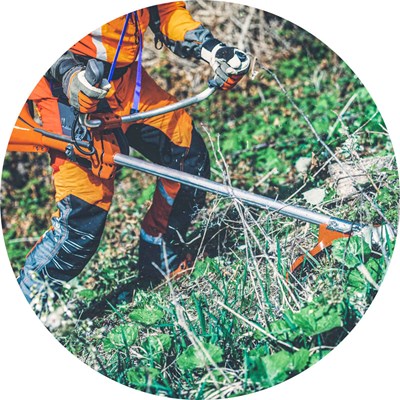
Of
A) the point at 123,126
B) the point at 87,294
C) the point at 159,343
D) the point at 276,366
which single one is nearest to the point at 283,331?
the point at 276,366

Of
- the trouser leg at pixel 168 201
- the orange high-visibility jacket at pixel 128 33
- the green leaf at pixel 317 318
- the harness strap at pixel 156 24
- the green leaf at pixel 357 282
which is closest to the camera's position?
the green leaf at pixel 317 318

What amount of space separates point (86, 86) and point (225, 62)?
619mm

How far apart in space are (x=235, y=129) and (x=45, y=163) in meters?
1.12

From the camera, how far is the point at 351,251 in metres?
3.56

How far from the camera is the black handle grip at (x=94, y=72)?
3.46 metres

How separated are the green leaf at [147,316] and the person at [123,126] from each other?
0.28 meters

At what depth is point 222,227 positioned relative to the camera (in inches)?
156

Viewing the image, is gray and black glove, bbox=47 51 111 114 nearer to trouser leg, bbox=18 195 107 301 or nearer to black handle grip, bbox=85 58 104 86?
black handle grip, bbox=85 58 104 86

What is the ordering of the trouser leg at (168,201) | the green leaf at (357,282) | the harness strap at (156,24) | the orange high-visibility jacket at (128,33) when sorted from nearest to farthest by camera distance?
1. the green leaf at (357,282)
2. the orange high-visibility jacket at (128,33)
3. the harness strap at (156,24)
4. the trouser leg at (168,201)

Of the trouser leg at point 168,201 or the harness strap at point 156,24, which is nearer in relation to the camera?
the harness strap at point 156,24

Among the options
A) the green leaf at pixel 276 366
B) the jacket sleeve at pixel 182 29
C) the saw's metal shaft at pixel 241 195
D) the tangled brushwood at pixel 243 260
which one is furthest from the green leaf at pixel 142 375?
the jacket sleeve at pixel 182 29

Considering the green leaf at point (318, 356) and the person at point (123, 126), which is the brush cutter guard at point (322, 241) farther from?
the person at point (123, 126)

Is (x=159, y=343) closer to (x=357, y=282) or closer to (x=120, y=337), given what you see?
(x=120, y=337)

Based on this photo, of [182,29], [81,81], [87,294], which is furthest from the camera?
[87,294]
